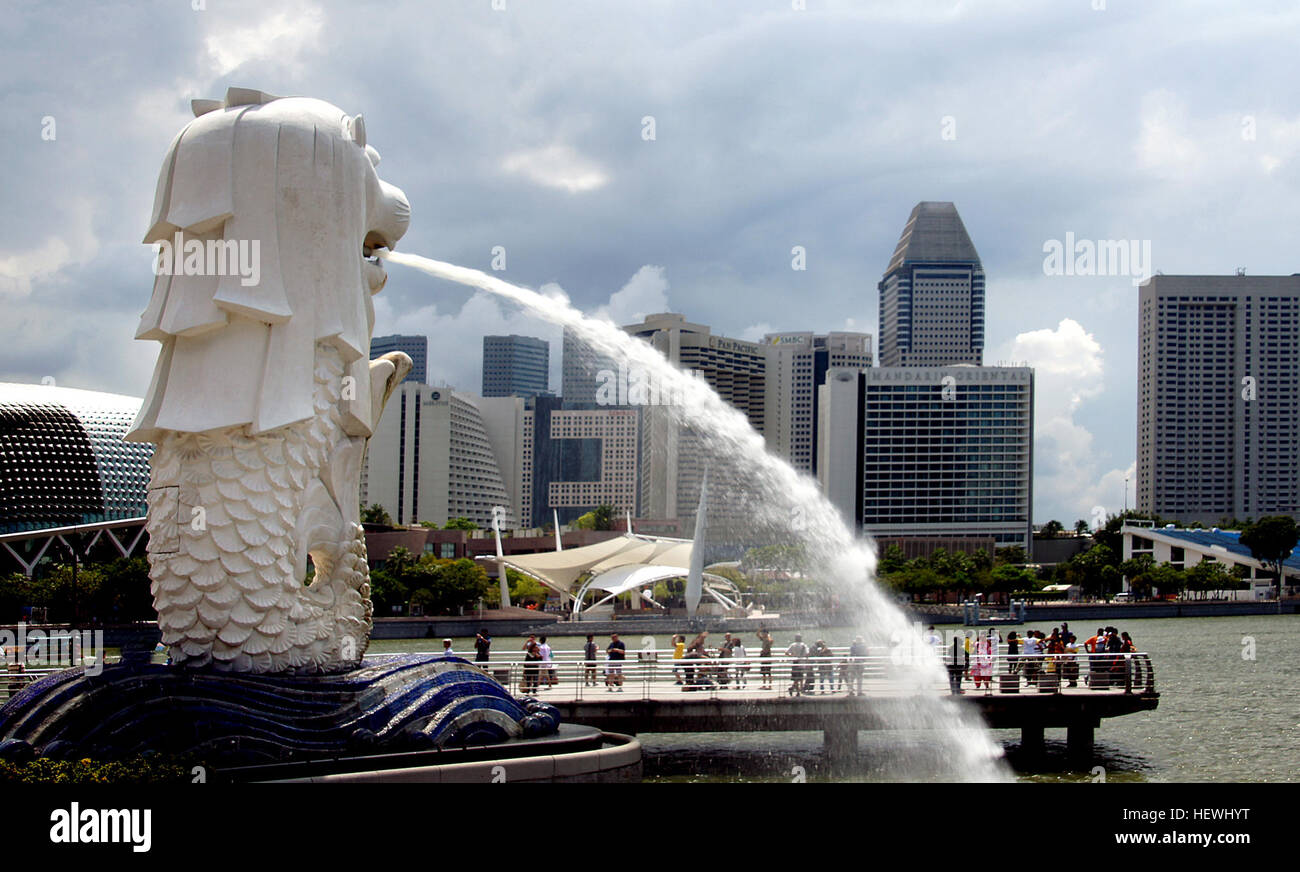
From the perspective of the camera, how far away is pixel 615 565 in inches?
3248

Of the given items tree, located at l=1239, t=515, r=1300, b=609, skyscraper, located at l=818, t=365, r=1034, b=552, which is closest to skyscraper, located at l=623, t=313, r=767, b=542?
skyscraper, located at l=818, t=365, r=1034, b=552

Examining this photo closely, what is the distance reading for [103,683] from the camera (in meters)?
13.1

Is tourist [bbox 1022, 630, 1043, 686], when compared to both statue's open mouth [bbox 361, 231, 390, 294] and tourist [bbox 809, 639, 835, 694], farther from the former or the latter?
statue's open mouth [bbox 361, 231, 390, 294]

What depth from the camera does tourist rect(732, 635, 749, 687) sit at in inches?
828

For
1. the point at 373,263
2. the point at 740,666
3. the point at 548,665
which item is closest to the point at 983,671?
the point at 740,666

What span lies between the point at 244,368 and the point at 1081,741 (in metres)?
15.2

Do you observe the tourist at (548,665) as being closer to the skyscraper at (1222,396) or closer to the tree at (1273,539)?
the tree at (1273,539)

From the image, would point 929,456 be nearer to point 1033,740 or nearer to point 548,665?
point 1033,740

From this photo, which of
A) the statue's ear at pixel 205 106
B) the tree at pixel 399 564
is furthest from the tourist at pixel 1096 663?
the tree at pixel 399 564

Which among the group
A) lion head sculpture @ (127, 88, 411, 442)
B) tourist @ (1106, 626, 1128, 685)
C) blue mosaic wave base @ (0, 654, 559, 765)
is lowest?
tourist @ (1106, 626, 1128, 685)

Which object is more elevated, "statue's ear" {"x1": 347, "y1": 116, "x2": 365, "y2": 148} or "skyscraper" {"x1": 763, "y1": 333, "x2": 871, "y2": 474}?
"skyscraper" {"x1": 763, "y1": 333, "x2": 871, "y2": 474}

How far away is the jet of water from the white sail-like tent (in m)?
55.9

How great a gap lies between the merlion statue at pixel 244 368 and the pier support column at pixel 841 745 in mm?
9751
